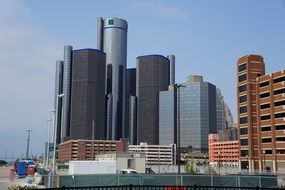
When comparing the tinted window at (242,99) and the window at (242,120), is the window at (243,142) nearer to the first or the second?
the window at (242,120)

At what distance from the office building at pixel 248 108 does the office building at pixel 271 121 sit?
2.46 meters

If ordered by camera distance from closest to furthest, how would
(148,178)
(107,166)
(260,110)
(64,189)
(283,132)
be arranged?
1. (64,189)
2. (148,178)
3. (107,166)
4. (283,132)
5. (260,110)

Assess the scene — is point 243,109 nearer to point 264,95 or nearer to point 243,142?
point 243,142

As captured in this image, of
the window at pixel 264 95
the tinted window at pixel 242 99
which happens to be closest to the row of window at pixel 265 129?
the tinted window at pixel 242 99

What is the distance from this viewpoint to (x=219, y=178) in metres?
31.1

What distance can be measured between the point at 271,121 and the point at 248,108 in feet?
35.3

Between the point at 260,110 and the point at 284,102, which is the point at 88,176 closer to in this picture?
the point at 284,102

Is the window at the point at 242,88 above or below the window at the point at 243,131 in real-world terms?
above

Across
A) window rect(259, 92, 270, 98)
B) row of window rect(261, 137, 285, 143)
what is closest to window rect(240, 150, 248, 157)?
row of window rect(261, 137, 285, 143)

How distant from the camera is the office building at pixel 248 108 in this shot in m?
112

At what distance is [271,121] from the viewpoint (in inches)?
4090

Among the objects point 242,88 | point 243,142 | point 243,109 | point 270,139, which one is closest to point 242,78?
point 242,88

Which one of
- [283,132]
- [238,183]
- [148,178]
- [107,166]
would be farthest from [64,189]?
[283,132]

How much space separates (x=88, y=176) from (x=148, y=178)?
15.1ft
